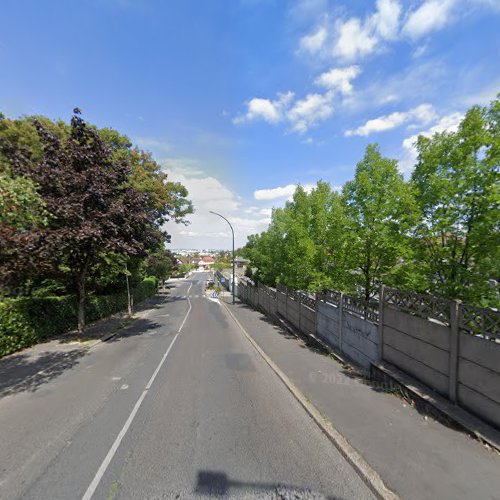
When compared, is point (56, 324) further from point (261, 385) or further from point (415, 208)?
point (415, 208)

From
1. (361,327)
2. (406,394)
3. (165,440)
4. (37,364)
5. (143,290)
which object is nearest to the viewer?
(165,440)

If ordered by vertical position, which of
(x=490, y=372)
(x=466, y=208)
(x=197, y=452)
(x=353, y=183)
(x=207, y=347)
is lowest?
(x=207, y=347)

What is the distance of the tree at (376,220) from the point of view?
8.00m

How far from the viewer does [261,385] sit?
696 cm

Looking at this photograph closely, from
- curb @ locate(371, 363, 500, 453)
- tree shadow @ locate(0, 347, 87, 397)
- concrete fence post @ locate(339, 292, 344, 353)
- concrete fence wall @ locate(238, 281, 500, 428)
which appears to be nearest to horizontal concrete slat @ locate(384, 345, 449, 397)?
concrete fence wall @ locate(238, 281, 500, 428)

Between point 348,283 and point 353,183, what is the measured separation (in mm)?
3791

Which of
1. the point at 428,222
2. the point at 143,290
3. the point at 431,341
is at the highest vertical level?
the point at 428,222

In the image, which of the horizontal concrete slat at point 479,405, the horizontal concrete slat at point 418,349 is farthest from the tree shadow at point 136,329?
the horizontal concrete slat at point 479,405

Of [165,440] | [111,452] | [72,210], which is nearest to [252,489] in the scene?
[165,440]

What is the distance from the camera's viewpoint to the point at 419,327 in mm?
5625

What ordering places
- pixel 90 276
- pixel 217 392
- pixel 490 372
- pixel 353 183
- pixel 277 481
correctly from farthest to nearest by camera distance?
1. pixel 90 276
2. pixel 353 183
3. pixel 217 392
4. pixel 490 372
5. pixel 277 481

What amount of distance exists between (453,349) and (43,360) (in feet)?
39.1

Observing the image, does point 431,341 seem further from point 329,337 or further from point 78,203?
point 78,203

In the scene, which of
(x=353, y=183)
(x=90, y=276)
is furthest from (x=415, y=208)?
(x=90, y=276)
